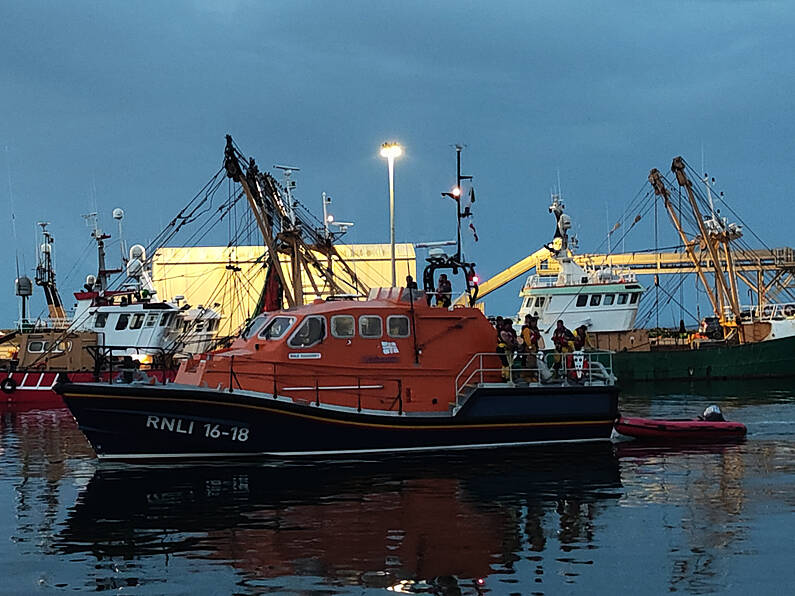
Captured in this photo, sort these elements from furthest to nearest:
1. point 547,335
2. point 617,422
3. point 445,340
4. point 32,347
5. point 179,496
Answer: point 547,335, point 32,347, point 617,422, point 445,340, point 179,496

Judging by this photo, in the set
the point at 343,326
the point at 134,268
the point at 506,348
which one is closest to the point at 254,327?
the point at 343,326

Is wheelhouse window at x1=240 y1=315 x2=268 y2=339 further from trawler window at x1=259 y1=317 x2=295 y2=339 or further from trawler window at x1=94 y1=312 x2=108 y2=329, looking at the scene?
trawler window at x1=94 y1=312 x2=108 y2=329

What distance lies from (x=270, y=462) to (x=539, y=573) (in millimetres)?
7443

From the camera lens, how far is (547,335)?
41.9m

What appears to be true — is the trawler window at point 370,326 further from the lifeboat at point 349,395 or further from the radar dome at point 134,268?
the radar dome at point 134,268

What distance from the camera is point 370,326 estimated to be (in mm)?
16516

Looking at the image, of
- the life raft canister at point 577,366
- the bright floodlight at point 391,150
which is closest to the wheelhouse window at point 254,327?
the bright floodlight at point 391,150

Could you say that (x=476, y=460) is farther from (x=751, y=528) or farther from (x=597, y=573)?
(x=597, y=573)

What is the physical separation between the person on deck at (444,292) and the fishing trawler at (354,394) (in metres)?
0.21

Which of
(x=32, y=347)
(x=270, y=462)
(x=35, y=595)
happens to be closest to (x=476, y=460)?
(x=270, y=462)

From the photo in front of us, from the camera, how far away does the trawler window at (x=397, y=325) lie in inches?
653

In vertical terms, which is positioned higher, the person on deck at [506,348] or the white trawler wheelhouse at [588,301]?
the white trawler wheelhouse at [588,301]

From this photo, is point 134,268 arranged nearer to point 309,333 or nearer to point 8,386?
point 8,386

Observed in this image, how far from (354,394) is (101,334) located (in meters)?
22.6
